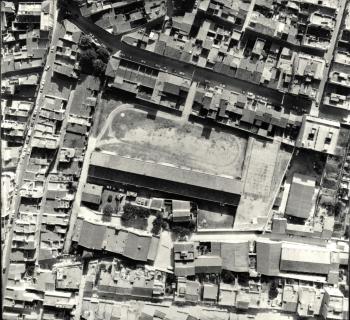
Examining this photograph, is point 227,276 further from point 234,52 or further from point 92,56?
point 92,56

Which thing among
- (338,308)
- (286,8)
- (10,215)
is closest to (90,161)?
(10,215)

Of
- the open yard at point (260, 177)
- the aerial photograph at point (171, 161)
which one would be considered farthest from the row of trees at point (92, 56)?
the open yard at point (260, 177)

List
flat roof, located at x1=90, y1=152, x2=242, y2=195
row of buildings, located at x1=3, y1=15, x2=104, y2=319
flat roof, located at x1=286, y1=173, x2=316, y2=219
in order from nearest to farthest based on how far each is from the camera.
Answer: row of buildings, located at x1=3, y1=15, x2=104, y2=319 < flat roof, located at x1=90, y1=152, x2=242, y2=195 < flat roof, located at x1=286, y1=173, x2=316, y2=219

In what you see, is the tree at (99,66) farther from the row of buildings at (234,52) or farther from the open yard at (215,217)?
the open yard at (215,217)

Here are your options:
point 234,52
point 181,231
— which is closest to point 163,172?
point 181,231

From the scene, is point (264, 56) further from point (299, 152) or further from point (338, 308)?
point (338, 308)

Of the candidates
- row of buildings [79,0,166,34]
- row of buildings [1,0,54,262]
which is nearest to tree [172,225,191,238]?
row of buildings [1,0,54,262]

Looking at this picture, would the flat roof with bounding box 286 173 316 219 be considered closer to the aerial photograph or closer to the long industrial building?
the aerial photograph
